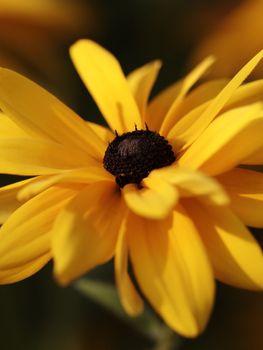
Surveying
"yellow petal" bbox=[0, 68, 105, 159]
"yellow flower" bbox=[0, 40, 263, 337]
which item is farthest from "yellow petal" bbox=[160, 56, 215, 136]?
"yellow petal" bbox=[0, 68, 105, 159]

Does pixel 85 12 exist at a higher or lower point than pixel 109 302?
higher

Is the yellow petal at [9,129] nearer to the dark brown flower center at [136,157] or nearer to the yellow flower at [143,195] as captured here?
the yellow flower at [143,195]

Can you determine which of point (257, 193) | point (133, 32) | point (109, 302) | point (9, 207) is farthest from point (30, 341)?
point (133, 32)

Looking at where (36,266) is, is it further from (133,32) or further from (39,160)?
(133,32)

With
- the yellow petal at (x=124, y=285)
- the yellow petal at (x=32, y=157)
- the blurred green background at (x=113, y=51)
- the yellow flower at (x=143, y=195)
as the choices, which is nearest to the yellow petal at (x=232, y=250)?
the yellow flower at (x=143, y=195)

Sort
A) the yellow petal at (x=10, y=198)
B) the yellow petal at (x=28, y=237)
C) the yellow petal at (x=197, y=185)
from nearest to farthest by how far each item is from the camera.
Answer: the yellow petal at (x=197, y=185) < the yellow petal at (x=28, y=237) < the yellow petal at (x=10, y=198)

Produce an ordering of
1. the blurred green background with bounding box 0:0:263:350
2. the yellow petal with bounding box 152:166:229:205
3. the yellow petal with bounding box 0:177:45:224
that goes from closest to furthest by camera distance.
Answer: the yellow petal with bounding box 152:166:229:205 → the yellow petal with bounding box 0:177:45:224 → the blurred green background with bounding box 0:0:263:350

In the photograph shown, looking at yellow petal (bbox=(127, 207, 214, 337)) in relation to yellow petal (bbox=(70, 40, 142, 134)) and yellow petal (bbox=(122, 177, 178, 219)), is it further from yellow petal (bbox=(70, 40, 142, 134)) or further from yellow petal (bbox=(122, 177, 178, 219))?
yellow petal (bbox=(70, 40, 142, 134))
